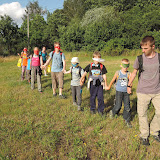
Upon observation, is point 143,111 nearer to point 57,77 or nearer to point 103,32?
point 57,77

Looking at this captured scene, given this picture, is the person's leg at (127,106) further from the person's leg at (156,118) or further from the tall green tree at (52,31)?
the tall green tree at (52,31)

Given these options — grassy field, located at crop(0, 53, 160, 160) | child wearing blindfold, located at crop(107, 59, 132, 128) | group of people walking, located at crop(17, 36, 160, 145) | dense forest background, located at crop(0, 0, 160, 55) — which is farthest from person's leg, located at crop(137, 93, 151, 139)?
dense forest background, located at crop(0, 0, 160, 55)

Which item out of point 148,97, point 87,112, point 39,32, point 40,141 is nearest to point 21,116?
point 40,141

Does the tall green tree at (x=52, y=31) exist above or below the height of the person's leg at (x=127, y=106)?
above

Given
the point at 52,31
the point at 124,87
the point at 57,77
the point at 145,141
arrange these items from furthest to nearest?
1. the point at 52,31
2. the point at 57,77
3. the point at 124,87
4. the point at 145,141

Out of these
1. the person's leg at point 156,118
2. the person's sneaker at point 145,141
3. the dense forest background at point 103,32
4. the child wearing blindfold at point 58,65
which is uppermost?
the dense forest background at point 103,32

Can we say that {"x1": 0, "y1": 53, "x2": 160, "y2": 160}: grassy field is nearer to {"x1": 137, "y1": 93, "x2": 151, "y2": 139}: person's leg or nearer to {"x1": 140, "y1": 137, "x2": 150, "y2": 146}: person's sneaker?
{"x1": 140, "y1": 137, "x2": 150, "y2": 146}: person's sneaker

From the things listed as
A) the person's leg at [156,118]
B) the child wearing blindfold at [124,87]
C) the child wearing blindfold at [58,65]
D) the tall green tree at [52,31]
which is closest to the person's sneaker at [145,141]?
the person's leg at [156,118]

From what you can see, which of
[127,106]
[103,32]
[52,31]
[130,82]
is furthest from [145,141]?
[52,31]

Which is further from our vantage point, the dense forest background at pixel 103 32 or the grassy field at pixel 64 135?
the dense forest background at pixel 103 32

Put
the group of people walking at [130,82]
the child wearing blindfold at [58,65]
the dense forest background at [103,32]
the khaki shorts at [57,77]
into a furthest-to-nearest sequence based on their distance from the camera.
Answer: the dense forest background at [103,32], the khaki shorts at [57,77], the child wearing blindfold at [58,65], the group of people walking at [130,82]

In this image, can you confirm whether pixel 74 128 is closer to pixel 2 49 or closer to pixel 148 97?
pixel 148 97

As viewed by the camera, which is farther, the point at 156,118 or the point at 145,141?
the point at 156,118

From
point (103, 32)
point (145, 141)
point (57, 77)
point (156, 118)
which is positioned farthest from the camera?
point (103, 32)
